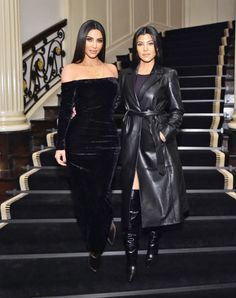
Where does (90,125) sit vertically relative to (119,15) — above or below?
below

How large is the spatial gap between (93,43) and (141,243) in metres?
1.44

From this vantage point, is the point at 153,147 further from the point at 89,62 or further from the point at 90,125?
the point at 89,62

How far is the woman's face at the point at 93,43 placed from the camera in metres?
2.32

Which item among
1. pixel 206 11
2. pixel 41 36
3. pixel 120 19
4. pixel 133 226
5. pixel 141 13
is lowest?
pixel 133 226

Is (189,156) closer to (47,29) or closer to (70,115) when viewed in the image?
(70,115)

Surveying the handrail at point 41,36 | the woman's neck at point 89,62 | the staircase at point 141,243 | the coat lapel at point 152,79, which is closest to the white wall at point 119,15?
the handrail at point 41,36

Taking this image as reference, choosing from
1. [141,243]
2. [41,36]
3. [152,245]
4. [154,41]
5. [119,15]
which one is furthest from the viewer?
[119,15]

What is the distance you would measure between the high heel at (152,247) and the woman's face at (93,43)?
1.14 metres

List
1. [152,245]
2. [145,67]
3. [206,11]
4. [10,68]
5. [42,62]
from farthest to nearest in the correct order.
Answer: [206,11]
[42,62]
[10,68]
[152,245]
[145,67]

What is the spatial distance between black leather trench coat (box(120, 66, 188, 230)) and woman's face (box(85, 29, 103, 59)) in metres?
0.23

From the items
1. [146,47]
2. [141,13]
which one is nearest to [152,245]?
[146,47]

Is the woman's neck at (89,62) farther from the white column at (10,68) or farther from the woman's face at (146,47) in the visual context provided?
the white column at (10,68)

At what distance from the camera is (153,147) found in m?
2.36

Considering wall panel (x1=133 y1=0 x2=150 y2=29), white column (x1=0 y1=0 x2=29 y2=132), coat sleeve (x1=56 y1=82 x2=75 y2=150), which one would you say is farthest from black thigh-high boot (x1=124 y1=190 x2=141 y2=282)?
wall panel (x1=133 y1=0 x2=150 y2=29)
